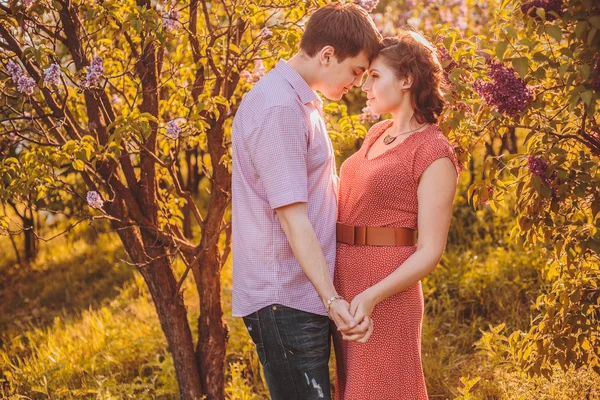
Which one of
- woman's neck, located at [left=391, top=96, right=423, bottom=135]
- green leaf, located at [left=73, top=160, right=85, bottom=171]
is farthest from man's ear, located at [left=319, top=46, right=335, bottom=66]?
green leaf, located at [left=73, top=160, right=85, bottom=171]

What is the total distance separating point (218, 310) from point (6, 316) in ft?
11.3

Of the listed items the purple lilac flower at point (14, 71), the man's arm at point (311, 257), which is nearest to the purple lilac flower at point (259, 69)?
the purple lilac flower at point (14, 71)

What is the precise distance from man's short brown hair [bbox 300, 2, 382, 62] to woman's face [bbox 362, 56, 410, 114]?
0.10 m

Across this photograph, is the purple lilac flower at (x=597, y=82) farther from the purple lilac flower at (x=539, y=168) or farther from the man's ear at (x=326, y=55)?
the man's ear at (x=326, y=55)

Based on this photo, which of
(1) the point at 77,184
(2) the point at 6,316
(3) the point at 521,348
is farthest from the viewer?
(1) the point at 77,184

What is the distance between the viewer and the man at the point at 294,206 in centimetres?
210

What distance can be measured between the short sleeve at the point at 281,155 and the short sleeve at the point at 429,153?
39cm

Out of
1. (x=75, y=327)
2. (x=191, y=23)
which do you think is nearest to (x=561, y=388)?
(x=191, y=23)

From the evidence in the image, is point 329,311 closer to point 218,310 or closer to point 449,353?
point 218,310

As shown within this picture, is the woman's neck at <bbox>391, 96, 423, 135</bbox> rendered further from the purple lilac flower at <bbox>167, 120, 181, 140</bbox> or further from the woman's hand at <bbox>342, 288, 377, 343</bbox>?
the purple lilac flower at <bbox>167, 120, 181, 140</bbox>

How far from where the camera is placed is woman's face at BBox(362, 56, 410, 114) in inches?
93.0

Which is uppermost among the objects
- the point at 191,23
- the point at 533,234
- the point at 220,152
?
the point at 191,23

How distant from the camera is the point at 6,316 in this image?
6160 mm

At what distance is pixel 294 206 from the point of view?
82.7 inches
